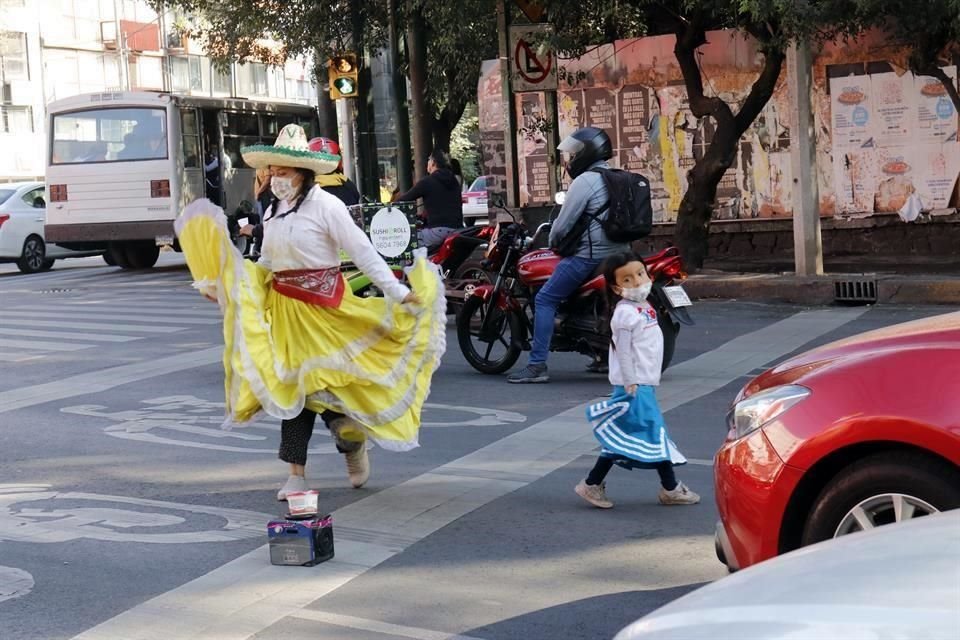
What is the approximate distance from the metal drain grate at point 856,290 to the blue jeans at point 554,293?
17.9 feet

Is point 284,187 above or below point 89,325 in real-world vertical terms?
above

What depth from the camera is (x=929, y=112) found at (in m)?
18.1

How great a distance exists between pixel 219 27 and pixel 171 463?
62.8ft

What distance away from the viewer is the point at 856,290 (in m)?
14.7

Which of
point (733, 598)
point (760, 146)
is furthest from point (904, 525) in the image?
point (760, 146)

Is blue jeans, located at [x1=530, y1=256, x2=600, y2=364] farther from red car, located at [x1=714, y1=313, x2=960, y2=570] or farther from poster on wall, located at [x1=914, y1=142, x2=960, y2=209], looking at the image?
poster on wall, located at [x1=914, y1=142, x2=960, y2=209]

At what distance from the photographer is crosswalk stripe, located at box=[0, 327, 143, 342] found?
13.6 metres

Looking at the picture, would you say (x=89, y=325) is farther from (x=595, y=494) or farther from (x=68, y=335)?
(x=595, y=494)

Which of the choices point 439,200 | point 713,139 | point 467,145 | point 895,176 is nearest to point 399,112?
point 713,139

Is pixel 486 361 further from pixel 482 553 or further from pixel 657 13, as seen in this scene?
pixel 657 13

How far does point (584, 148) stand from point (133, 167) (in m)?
15.2

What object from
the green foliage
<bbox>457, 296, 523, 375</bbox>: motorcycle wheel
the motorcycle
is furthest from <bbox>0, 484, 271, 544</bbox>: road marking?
the green foliage

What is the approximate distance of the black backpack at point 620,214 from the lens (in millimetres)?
Answer: 9914

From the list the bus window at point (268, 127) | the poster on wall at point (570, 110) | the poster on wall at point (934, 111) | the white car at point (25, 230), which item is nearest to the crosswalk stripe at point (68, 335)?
the poster on wall at point (570, 110)
